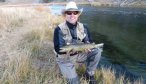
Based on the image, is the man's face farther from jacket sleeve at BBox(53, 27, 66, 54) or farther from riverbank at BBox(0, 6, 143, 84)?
riverbank at BBox(0, 6, 143, 84)

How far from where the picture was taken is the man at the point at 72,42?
6668 mm

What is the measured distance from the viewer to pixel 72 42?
686 cm

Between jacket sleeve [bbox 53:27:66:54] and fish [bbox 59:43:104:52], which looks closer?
fish [bbox 59:43:104:52]

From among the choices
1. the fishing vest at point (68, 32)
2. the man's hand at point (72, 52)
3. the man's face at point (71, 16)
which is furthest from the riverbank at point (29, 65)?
the man's face at point (71, 16)

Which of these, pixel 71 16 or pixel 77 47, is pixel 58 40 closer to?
pixel 77 47

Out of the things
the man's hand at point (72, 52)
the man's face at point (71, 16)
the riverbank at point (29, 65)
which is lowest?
the riverbank at point (29, 65)

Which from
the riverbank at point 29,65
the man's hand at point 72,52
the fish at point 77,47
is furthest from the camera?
the man's hand at point 72,52

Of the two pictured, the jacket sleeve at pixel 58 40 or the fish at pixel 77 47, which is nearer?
the fish at pixel 77 47

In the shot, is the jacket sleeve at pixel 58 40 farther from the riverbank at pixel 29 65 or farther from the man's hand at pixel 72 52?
the riverbank at pixel 29 65

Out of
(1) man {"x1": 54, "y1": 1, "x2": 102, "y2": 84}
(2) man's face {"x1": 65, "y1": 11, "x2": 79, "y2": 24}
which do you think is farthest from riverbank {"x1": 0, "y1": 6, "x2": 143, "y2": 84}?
(2) man's face {"x1": 65, "y1": 11, "x2": 79, "y2": 24}

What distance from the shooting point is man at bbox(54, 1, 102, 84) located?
263 inches

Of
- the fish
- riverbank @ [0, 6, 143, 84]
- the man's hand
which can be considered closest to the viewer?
riverbank @ [0, 6, 143, 84]

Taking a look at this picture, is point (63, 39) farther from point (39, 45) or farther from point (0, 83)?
point (39, 45)

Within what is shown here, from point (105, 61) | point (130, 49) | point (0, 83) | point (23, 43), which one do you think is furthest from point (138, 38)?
point (0, 83)
